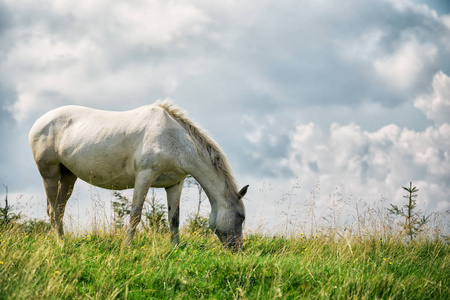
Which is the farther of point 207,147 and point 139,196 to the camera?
point 207,147

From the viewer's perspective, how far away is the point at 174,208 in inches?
286

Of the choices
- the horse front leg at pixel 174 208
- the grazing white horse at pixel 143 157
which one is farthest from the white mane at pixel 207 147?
the horse front leg at pixel 174 208

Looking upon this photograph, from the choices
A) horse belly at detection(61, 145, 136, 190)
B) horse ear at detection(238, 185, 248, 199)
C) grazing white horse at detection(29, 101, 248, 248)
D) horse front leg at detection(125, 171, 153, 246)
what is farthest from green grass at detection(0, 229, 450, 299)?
horse belly at detection(61, 145, 136, 190)

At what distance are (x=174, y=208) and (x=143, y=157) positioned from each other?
48.2 inches

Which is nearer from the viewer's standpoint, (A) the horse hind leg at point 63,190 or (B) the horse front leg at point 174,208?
(B) the horse front leg at point 174,208

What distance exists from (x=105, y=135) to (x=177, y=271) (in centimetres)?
368

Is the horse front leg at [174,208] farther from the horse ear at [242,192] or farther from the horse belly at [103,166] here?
the horse ear at [242,192]

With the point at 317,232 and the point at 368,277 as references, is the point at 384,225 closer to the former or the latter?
the point at 317,232

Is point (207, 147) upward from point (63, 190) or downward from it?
upward

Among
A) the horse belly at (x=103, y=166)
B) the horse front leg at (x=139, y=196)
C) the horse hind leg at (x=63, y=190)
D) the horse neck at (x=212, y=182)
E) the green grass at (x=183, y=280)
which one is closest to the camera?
the green grass at (x=183, y=280)

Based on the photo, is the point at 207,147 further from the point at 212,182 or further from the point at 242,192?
the point at 242,192

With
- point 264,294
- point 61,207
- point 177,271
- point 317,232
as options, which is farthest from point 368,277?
point 61,207

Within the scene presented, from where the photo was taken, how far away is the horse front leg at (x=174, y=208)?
7.13 meters

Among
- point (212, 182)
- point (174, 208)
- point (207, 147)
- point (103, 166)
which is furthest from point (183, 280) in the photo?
point (103, 166)
